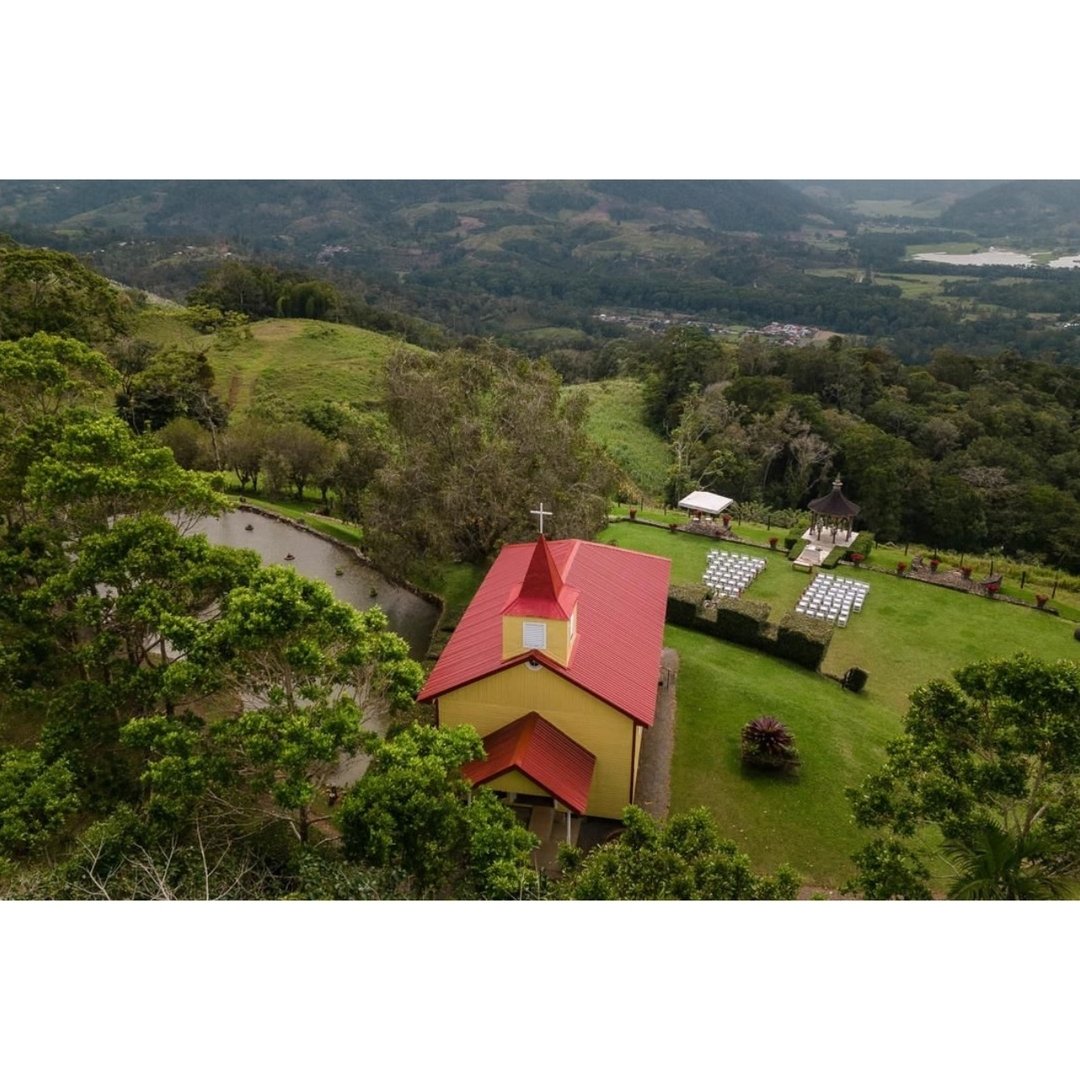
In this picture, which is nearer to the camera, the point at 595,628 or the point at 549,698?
the point at 549,698

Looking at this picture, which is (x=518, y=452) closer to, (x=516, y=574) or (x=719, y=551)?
(x=516, y=574)

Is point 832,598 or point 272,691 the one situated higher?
point 272,691

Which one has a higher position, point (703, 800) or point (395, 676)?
point (395, 676)

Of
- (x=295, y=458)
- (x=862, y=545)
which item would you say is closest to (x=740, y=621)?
(x=862, y=545)

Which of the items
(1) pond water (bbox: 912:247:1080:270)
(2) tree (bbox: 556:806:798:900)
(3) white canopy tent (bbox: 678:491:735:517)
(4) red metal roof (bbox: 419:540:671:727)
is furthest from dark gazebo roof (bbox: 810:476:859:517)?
(1) pond water (bbox: 912:247:1080:270)

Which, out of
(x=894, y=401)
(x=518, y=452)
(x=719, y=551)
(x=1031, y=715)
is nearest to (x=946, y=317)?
(x=894, y=401)

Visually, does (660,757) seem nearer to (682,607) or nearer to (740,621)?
(740,621)

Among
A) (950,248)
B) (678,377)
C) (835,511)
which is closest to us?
(835,511)
